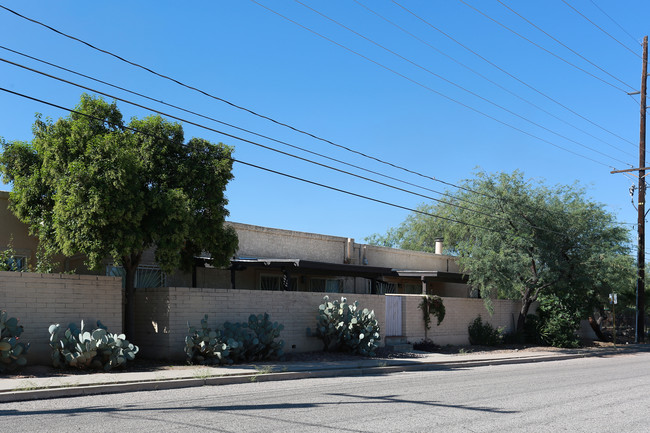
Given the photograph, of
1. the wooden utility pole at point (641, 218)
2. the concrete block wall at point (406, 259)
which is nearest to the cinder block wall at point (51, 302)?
the concrete block wall at point (406, 259)

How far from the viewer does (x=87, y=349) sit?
531 inches

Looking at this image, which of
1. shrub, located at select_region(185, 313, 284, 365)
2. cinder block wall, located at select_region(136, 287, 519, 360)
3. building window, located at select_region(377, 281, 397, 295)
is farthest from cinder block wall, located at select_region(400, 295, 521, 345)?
shrub, located at select_region(185, 313, 284, 365)

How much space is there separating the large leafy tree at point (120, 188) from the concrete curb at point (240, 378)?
3708 millimetres

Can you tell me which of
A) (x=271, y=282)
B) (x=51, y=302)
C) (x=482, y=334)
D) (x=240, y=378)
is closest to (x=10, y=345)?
(x=51, y=302)

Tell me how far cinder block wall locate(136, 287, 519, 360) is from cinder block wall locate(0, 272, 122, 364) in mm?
1080

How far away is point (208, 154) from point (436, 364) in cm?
937

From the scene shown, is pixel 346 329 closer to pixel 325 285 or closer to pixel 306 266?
pixel 306 266

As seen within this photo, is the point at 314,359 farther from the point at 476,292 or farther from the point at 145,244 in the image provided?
the point at 476,292

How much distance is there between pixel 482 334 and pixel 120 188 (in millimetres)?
18280

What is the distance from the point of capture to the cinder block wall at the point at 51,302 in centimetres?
1399

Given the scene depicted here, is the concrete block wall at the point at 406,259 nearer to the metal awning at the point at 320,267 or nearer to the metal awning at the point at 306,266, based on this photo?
the metal awning at the point at 320,267

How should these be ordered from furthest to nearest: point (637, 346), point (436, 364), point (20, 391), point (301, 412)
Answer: point (637, 346)
point (436, 364)
point (20, 391)
point (301, 412)

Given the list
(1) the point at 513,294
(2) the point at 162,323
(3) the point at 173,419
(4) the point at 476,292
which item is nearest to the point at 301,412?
(3) the point at 173,419

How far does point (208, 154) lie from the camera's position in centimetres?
1750
